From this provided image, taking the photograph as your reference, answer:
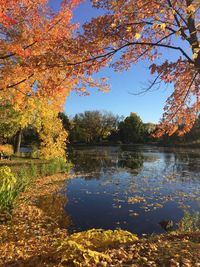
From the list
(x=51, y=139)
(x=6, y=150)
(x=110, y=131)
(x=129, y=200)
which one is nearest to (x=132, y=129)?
(x=110, y=131)

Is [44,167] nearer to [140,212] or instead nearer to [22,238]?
[140,212]

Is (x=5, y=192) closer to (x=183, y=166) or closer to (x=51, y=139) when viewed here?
(x=51, y=139)

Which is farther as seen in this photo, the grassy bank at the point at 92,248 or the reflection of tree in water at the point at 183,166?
the reflection of tree in water at the point at 183,166

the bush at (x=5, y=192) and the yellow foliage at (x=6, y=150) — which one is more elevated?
the yellow foliage at (x=6, y=150)

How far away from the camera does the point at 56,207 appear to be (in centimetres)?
1225

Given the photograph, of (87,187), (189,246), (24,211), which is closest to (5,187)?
(24,211)

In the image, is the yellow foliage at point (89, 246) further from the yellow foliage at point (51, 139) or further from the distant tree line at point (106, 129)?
the distant tree line at point (106, 129)

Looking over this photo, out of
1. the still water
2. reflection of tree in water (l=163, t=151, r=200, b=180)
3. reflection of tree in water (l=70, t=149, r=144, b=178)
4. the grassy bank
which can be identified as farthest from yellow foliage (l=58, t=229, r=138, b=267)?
reflection of tree in water (l=70, t=149, r=144, b=178)

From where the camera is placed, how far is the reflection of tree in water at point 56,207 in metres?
10.4

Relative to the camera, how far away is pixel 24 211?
1071cm

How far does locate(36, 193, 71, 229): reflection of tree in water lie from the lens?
410 inches

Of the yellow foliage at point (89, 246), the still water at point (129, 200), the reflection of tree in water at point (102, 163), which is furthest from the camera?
the reflection of tree in water at point (102, 163)

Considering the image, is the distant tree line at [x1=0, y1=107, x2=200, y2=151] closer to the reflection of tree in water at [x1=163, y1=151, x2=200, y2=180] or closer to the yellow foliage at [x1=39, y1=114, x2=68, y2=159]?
the reflection of tree in water at [x1=163, y1=151, x2=200, y2=180]

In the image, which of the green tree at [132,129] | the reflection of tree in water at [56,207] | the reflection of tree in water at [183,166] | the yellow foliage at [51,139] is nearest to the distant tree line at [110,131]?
the green tree at [132,129]
